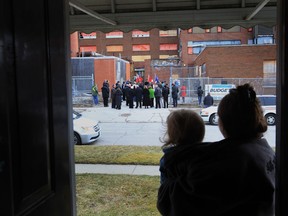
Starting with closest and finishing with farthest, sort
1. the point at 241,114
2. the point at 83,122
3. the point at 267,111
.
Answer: the point at 241,114
the point at 83,122
the point at 267,111

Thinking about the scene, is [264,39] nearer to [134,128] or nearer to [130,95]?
[130,95]

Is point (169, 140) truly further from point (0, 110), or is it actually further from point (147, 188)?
point (147, 188)

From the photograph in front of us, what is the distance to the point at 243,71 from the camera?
35.6m

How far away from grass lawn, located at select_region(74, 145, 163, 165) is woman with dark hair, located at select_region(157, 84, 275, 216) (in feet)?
23.8

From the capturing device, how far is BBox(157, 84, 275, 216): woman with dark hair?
1.76 m

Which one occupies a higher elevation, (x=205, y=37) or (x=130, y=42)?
→ (x=130, y=42)

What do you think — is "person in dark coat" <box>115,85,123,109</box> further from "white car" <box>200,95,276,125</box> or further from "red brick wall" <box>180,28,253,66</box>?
"red brick wall" <box>180,28,253,66</box>

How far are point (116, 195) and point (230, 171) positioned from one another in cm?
512

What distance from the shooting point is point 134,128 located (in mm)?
16484

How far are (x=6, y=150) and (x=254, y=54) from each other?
35.9 metres

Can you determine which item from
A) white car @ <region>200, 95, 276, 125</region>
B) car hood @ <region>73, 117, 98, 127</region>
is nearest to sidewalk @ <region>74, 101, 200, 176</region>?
white car @ <region>200, 95, 276, 125</region>

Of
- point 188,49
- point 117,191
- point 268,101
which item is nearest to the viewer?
point 117,191

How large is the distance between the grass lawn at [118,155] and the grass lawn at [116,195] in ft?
4.63

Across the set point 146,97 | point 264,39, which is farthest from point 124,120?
point 264,39
